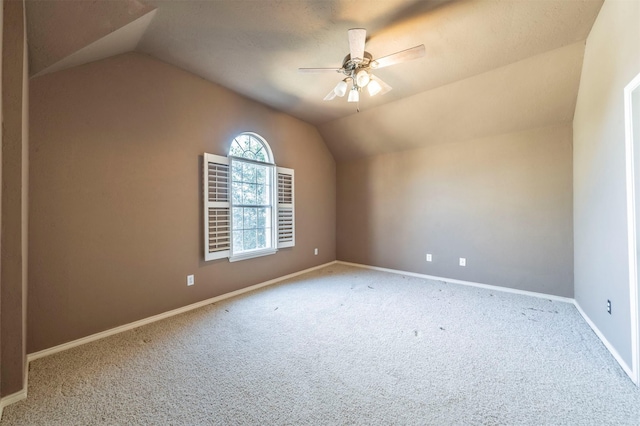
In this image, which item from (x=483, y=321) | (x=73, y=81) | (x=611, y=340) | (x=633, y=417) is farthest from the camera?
(x=483, y=321)

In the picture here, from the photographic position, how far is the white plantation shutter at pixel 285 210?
13.8 ft

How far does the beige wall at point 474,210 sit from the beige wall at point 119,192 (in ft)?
8.80

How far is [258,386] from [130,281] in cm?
181

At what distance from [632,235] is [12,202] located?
13.5ft

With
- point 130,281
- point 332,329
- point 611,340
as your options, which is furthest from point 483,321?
point 130,281

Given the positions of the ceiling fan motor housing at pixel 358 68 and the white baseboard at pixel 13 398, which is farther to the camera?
the ceiling fan motor housing at pixel 358 68

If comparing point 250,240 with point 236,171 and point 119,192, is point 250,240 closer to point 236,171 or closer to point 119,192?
point 236,171

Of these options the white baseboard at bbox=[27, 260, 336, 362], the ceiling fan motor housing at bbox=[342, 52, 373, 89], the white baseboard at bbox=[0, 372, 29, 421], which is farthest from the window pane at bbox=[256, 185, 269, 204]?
the white baseboard at bbox=[0, 372, 29, 421]

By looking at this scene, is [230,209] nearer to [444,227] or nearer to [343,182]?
[343,182]

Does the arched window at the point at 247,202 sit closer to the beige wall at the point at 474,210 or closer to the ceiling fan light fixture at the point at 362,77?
the beige wall at the point at 474,210

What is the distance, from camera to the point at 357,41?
2.10 metres

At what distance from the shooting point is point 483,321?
2725mm

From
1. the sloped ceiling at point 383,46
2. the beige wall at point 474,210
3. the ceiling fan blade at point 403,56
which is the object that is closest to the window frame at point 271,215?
the sloped ceiling at point 383,46

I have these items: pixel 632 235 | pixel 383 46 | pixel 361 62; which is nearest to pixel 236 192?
pixel 361 62
